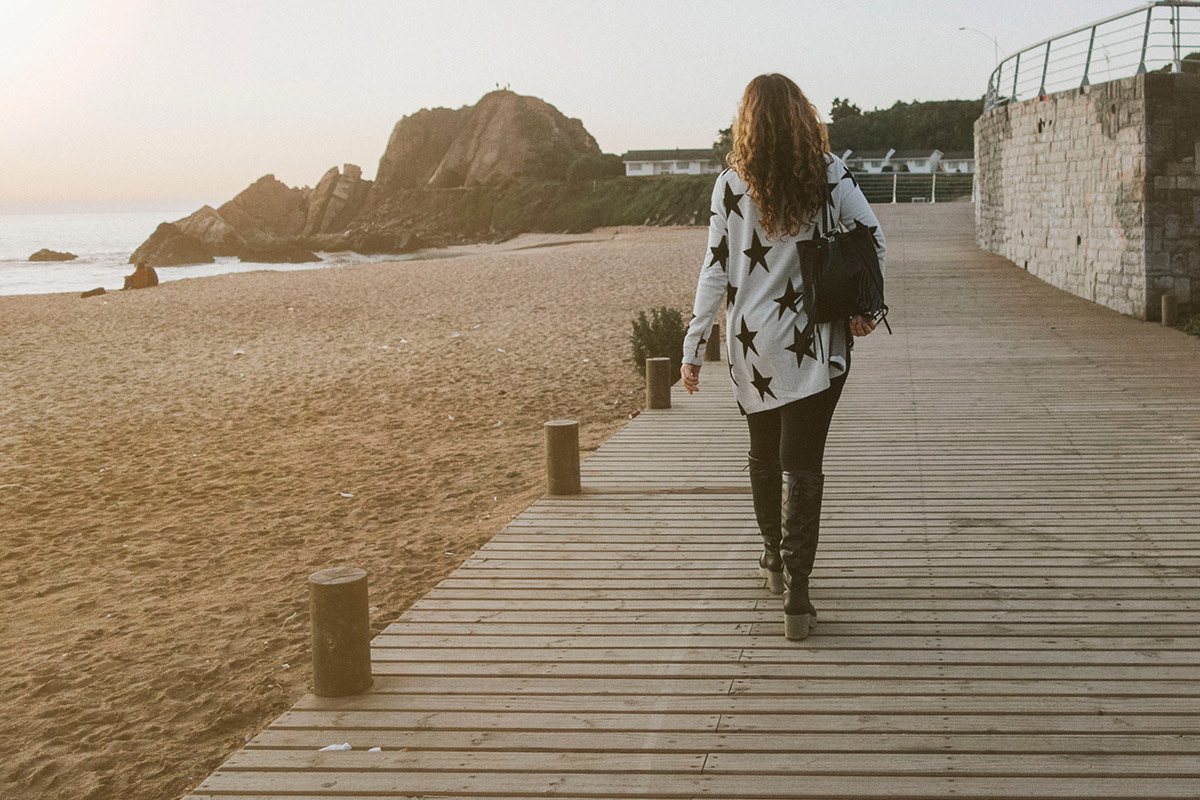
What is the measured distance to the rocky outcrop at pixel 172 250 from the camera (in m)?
62.4

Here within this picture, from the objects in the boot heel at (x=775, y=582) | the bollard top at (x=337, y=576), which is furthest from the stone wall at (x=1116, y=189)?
the bollard top at (x=337, y=576)

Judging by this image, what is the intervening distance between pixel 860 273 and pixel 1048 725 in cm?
138

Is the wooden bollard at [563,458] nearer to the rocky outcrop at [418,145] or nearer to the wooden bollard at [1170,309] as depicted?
the wooden bollard at [1170,309]

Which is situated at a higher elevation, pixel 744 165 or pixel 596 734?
pixel 744 165

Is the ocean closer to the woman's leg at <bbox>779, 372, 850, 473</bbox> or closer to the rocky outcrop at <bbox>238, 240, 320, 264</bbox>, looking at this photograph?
the rocky outcrop at <bbox>238, 240, 320, 264</bbox>

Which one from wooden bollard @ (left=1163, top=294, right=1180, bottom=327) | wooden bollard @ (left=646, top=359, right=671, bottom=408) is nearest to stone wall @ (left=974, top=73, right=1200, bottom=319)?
wooden bollard @ (left=1163, top=294, right=1180, bottom=327)

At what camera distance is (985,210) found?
2005 centimetres

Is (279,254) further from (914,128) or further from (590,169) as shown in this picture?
(914,128)

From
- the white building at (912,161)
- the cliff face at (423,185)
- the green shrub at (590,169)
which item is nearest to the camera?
the white building at (912,161)

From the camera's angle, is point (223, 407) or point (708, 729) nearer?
point (708, 729)

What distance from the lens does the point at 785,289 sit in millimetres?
3338

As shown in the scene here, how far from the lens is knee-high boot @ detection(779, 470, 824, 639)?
3.39 m

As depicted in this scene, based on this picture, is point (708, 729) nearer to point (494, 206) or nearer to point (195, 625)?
point (195, 625)

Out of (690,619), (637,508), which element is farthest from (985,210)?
(690,619)
